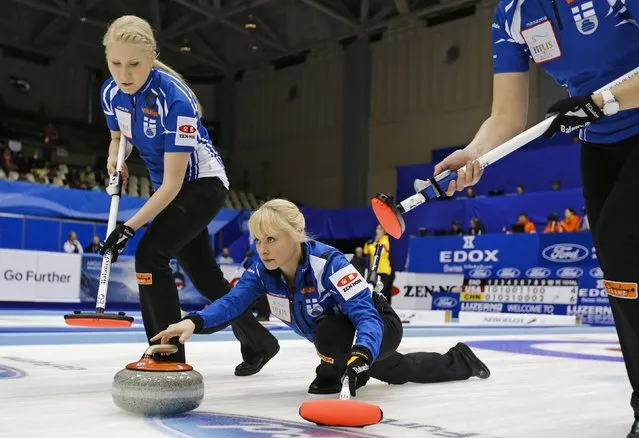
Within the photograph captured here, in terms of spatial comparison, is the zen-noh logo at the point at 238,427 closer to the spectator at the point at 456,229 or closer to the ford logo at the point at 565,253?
the ford logo at the point at 565,253

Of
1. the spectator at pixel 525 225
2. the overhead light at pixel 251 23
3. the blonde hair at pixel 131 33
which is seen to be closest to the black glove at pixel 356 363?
the blonde hair at pixel 131 33

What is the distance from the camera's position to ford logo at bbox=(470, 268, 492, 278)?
460 inches

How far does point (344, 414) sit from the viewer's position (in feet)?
5.82

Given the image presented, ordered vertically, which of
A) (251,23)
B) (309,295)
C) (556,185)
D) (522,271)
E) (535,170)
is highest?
(251,23)

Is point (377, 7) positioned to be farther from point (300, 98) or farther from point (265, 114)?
point (265, 114)

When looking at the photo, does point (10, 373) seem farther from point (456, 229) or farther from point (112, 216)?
Result: point (456, 229)

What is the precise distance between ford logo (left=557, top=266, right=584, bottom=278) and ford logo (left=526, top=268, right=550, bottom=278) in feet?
0.70

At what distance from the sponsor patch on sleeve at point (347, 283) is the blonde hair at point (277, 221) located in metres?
0.16

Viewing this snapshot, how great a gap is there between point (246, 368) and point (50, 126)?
1944cm

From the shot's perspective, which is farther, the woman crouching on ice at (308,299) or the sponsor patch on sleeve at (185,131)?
the sponsor patch on sleeve at (185,131)

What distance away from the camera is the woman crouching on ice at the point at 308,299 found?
6.89 ft

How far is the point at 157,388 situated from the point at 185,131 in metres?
1.01

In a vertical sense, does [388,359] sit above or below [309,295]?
below

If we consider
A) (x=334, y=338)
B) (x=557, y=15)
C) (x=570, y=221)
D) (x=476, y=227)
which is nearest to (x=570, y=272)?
(x=570, y=221)
